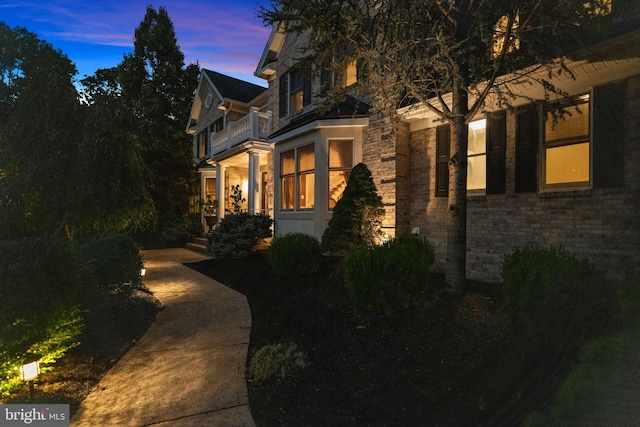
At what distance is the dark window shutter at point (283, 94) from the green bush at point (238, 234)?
402 cm

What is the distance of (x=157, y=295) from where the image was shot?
24.5 ft

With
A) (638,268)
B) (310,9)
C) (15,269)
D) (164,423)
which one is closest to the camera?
(164,423)

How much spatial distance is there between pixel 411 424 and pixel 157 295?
6.39m

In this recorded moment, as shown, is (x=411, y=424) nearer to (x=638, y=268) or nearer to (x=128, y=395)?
(x=128, y=395)

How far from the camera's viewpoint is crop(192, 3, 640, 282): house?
5.12 m

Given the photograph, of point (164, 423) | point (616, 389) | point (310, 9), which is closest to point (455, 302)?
point (616, 389)

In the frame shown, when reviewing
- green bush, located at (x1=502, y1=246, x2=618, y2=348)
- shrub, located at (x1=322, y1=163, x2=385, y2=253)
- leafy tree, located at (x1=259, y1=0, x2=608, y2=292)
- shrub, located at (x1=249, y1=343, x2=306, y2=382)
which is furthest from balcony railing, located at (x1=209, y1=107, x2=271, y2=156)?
green bush, located at (x1=502, y1=246, x2=618, y2=348)

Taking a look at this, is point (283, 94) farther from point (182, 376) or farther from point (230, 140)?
point (182, 376)

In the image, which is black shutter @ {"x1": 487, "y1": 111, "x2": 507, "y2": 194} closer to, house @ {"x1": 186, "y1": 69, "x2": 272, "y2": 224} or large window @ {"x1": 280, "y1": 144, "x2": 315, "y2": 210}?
large window @ {"x1": 280, "y1": 144, "x2": 315, "y2": 210}

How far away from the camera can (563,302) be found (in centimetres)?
321

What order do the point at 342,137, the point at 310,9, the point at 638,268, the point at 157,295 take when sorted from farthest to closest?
the point at 342,137
the point at 157,295
the point at 310,9
the point at 638,268

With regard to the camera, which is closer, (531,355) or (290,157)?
(531,355)

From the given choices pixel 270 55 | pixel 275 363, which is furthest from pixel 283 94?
pixel 275 363

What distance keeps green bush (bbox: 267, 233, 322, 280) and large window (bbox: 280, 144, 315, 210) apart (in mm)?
3103
